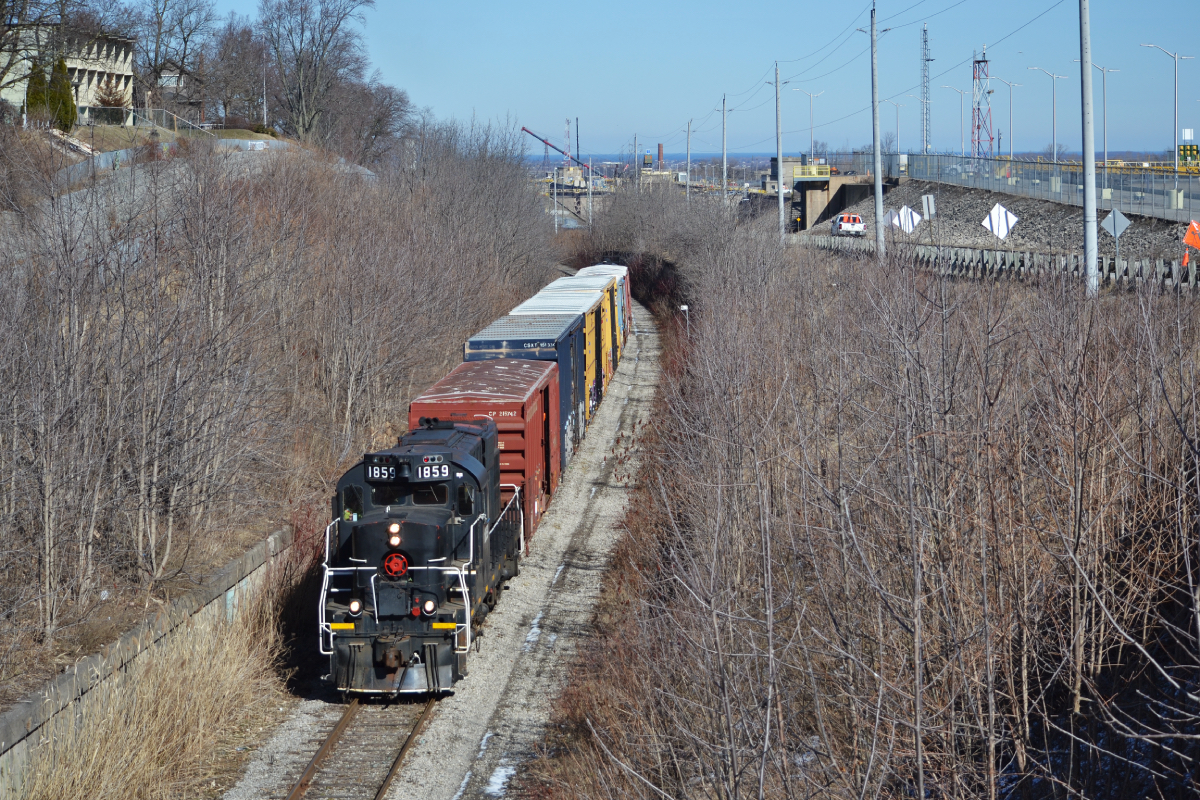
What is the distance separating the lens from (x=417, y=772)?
10.9 meters

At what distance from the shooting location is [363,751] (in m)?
11.3

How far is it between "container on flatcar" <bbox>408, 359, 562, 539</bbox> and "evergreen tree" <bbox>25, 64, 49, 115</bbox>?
34460 millimetres

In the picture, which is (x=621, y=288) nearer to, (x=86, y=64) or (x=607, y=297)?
(x=607, y=297)

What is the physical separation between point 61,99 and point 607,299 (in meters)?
28.5

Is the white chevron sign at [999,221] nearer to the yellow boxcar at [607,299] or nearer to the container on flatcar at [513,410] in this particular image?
the container on flatcar at [513,410]

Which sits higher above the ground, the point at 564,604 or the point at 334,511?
the point at 334,511

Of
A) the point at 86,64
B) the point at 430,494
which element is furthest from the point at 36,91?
the point at 430,494

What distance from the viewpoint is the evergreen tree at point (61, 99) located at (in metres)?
42.4

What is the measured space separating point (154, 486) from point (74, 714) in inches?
156

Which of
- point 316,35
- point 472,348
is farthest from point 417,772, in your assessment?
point 316,35

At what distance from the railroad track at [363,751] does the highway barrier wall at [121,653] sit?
2471 mm

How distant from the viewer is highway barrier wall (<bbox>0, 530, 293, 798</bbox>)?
957 centimetres

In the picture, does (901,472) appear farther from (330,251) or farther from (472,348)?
(330,251)

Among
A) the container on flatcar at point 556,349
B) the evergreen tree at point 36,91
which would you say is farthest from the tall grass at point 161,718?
the evergreen tree at point 36,91
